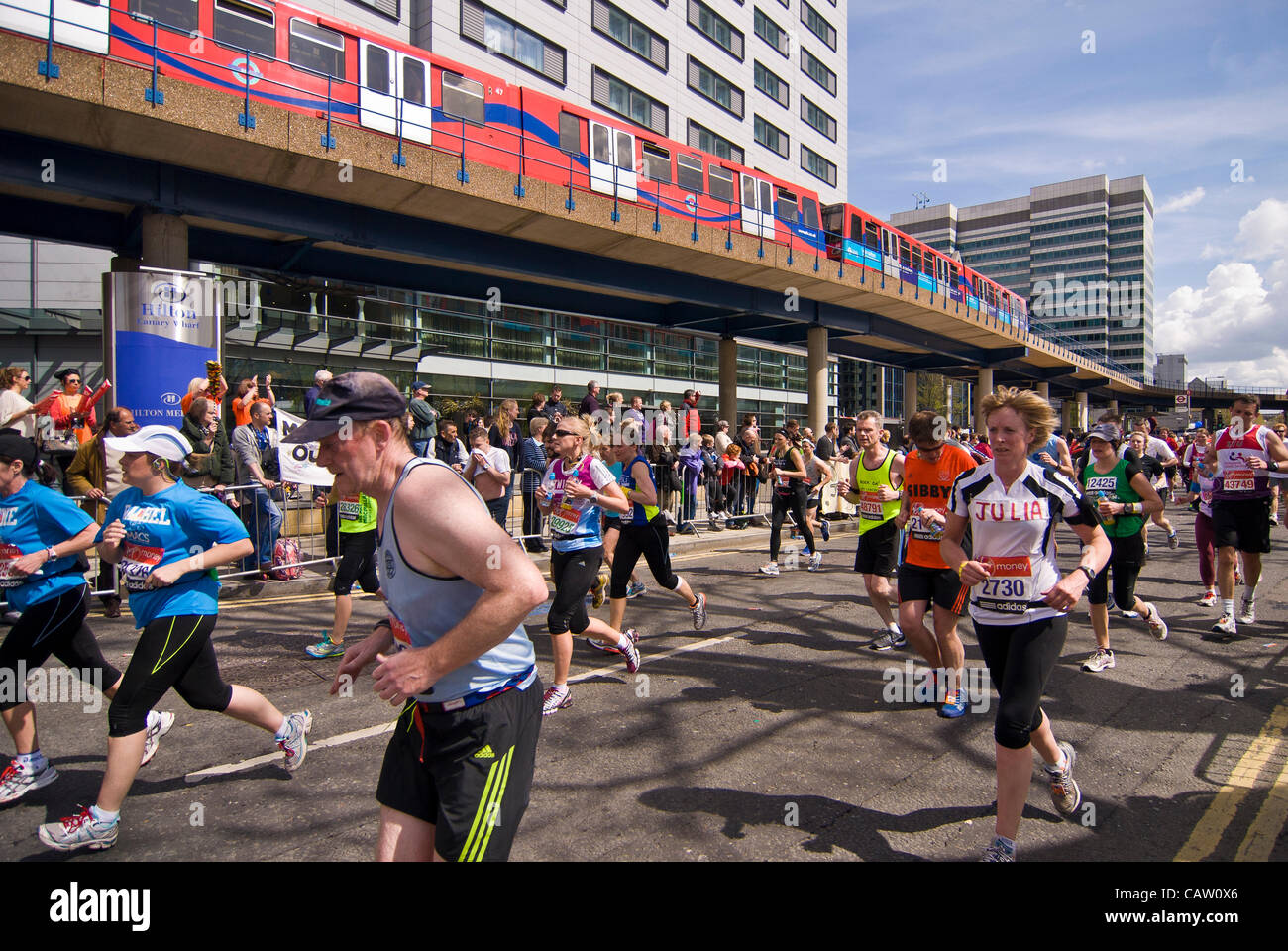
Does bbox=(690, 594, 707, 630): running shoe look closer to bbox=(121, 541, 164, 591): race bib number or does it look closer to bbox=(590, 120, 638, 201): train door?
bbox=(121, 541, 164, 591): race bib number

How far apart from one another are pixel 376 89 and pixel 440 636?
1438cm

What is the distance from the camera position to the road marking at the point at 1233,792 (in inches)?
131

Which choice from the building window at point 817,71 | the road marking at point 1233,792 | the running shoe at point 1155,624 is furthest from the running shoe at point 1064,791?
the building window at point 817,71

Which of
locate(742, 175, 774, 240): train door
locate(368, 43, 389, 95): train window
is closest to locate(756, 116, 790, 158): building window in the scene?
Result: locate(742, 175, 774, 240): train door

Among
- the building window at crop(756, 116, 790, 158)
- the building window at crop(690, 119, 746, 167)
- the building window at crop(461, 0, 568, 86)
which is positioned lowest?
the building window at crop(461, 0, 568, 86)

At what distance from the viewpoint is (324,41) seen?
43.5 feet

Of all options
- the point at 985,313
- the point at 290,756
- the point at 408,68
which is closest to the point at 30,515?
the point at 290,756

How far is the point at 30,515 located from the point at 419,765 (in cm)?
325

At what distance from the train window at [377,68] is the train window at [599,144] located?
4.55 meters

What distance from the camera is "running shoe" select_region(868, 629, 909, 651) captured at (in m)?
Answer: 6.63

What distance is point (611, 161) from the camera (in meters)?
17.1

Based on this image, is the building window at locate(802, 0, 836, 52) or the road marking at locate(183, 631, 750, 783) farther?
the building window at locate(802, 0, 836, 52)

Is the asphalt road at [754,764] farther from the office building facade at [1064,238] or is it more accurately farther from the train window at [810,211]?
the office building facade at [1064,238]

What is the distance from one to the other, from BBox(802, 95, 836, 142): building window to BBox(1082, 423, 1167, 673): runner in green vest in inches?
1573
